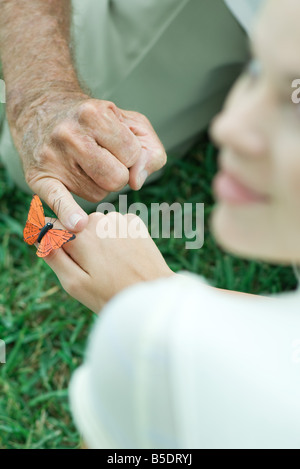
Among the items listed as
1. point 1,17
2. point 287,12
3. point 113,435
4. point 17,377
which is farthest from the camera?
point 17,377

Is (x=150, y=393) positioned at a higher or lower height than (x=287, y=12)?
lower

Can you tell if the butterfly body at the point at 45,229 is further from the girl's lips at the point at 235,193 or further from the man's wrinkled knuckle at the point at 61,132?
the girl's lips at the point at 235,193

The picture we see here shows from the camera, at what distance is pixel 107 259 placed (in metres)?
0.64

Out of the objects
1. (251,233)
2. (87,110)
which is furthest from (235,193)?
(87,110)

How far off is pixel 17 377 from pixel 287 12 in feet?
3.08

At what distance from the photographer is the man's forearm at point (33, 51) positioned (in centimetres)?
85

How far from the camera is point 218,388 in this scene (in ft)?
1.20

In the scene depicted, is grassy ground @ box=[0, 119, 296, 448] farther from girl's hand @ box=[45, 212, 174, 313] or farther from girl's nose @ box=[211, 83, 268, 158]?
girl's nose @ box=[211, 83, 268, 158]

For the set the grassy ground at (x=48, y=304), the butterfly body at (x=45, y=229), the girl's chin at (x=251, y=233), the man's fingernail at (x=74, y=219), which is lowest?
the grassy ground at (x=48, y=304)

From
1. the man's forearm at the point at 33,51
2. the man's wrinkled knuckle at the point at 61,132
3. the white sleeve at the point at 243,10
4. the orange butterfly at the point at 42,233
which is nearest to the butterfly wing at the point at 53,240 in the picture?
the orange butterfly at the point at 42,233

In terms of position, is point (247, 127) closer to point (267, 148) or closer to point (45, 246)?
point (267, 148)
